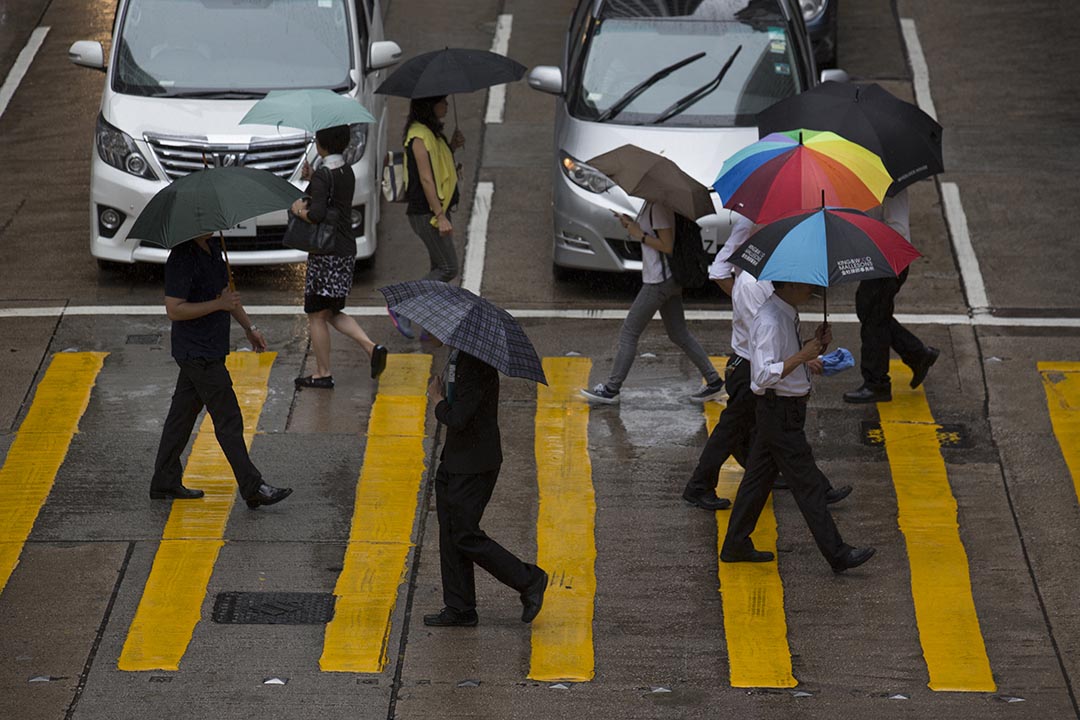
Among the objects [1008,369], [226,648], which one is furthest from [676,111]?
[226,648]

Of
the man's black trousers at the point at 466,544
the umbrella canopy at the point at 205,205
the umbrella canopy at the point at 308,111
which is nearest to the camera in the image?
the man's black trousers at the point at 466,544

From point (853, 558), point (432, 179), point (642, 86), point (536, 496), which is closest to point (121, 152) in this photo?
Result: point (432, 179)

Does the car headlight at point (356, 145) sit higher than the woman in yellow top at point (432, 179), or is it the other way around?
the woman in yellow top at point (432, 179)

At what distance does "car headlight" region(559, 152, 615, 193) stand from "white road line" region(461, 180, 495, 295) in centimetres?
115

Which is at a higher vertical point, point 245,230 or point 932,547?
point 932,547

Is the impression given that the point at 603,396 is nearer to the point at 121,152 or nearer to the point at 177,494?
the point at 177,494

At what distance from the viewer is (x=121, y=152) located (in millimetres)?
12945

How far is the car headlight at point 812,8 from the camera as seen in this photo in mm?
17062

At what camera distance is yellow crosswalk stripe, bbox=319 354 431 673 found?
8492mm

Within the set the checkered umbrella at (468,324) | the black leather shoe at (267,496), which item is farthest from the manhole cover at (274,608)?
the checkered umbrella at (468,324)

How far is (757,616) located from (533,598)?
3.90ft

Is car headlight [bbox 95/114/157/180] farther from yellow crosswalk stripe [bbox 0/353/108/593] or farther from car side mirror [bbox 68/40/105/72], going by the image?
yellow crosswalk stripe [bbox 0/353/108/593]

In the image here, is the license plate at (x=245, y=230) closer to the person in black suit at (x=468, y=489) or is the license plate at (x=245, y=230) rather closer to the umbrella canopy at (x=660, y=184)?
the umbrella canopy at (x=660, y=184)

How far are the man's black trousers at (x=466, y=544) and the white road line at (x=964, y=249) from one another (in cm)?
580
